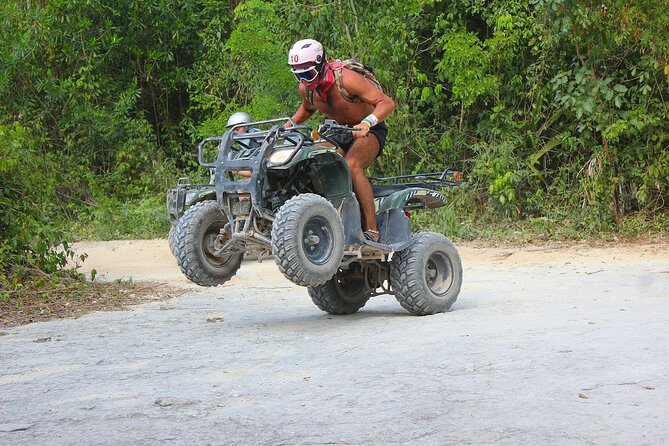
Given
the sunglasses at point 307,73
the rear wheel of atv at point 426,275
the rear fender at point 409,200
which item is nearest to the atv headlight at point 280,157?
the sunglasses at point 307,73

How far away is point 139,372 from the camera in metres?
6.21

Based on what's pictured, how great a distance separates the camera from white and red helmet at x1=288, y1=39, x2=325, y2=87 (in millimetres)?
7828

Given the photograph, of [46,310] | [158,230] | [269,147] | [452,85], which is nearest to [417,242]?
[269,147]

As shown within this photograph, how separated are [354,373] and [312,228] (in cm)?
179

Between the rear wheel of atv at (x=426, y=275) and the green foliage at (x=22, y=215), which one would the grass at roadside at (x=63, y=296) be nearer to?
the green foliage at (x=22, y=215)

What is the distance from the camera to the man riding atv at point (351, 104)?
25.8 ft

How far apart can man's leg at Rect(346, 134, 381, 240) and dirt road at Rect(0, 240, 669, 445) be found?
84 cm

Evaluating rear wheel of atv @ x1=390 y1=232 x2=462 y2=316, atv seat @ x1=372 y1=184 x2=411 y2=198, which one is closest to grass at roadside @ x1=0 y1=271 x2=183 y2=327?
atv seat @ x1=372 y1=184 x2=411 y2=198

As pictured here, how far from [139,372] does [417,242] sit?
2.96 meters

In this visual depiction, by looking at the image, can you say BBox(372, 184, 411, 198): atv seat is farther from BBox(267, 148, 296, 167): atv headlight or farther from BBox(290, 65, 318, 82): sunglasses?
BBox(267, 148, 296, 167): atv headlight

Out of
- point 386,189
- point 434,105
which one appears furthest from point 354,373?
point 434,105

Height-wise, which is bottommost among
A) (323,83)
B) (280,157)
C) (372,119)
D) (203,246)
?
(203,246)

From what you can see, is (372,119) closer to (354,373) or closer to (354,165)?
(354,165)

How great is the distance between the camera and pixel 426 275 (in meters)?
8.57
